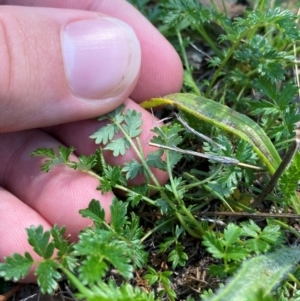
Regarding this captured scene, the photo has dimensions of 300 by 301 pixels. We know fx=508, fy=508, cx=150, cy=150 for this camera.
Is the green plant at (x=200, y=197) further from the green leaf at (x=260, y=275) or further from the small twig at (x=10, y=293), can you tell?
the small twig at (x=10, y=293)

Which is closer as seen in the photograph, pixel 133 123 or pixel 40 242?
pixel 40 242

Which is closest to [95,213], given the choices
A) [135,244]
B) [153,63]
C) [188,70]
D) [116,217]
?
[116,217]

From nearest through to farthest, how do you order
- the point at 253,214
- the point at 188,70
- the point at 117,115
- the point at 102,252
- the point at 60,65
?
1. the point at 102,252
2. the point at 253,214
3. the point at 60,65
4. the point at 117,115
5. the point at 188,70

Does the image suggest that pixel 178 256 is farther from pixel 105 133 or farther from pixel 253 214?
pixel 105 133

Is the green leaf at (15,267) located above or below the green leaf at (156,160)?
below

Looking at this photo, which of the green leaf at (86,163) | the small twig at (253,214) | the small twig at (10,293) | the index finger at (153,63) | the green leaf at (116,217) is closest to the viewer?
the green leaf at (116,217)

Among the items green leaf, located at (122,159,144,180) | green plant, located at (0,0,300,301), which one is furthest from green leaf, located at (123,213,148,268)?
green leaf, located at (122,159,144,180)

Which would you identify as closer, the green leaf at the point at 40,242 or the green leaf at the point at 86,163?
the green leaf at the point at 40,242

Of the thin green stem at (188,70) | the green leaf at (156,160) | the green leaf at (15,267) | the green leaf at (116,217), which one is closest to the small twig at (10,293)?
the green leaf at (15,267)
